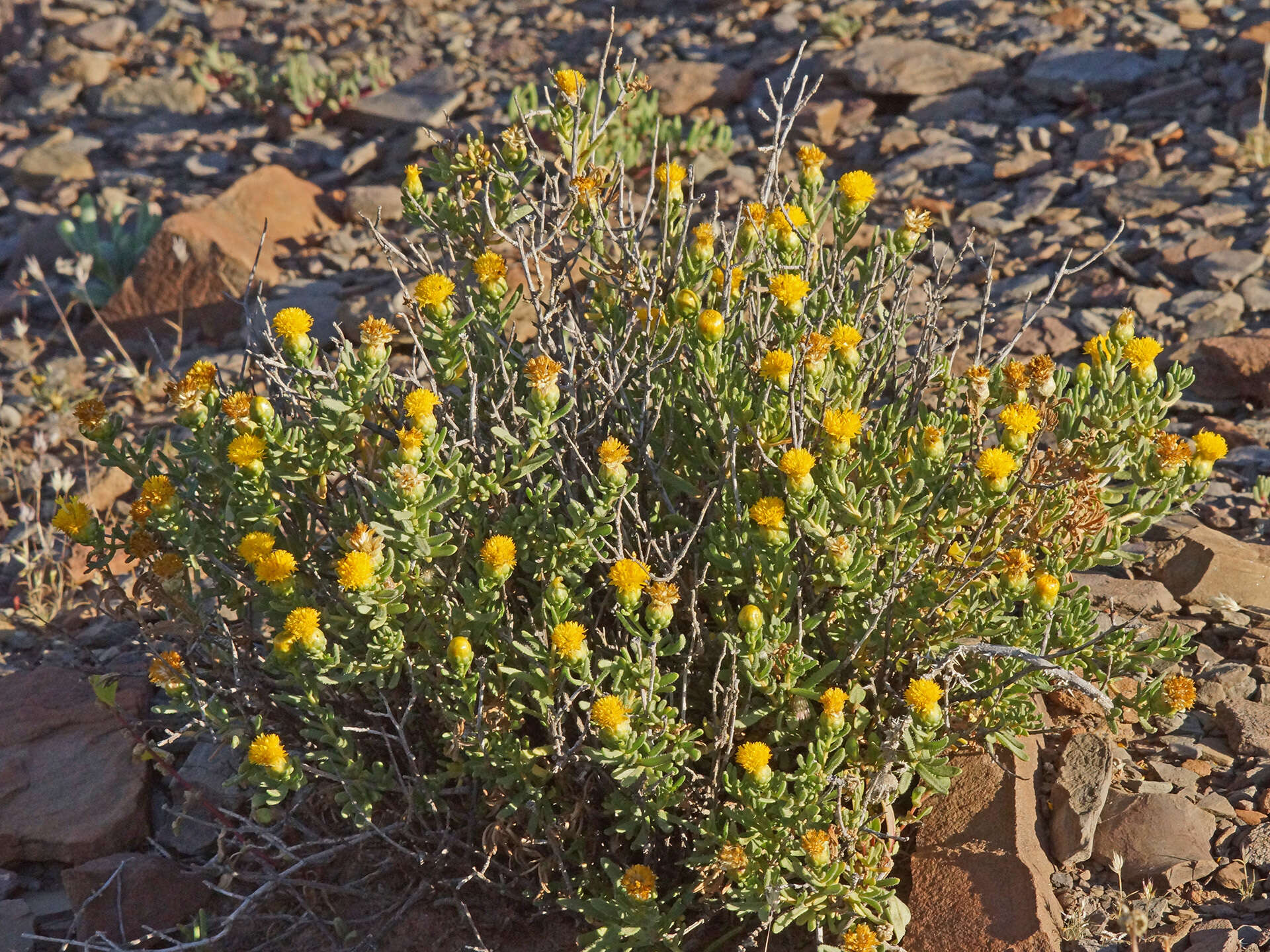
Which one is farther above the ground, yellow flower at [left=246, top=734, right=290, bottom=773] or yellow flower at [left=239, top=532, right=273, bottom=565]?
yellow flower at [left=239, top=532, right=273, bottom=565]

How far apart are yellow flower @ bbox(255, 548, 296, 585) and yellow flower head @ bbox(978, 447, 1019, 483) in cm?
139

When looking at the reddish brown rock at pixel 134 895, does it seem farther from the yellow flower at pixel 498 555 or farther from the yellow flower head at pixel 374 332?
the yellow flower head at pixel 374 332

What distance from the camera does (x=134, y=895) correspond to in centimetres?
294

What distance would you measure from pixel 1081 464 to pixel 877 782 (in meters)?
0.83

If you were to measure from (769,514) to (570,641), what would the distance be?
0.45m

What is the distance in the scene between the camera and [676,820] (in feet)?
7.63

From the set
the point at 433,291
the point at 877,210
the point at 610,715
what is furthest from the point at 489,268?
the point at 877,210

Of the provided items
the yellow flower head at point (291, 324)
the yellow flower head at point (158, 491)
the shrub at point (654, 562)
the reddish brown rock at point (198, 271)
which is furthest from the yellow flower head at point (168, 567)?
the reddish brown rock at point (198, 271)

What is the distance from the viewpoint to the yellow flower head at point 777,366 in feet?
7.86

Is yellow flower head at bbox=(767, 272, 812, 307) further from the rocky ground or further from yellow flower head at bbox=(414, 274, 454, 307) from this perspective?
the rocky ground

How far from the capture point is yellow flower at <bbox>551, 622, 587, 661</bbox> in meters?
2.22

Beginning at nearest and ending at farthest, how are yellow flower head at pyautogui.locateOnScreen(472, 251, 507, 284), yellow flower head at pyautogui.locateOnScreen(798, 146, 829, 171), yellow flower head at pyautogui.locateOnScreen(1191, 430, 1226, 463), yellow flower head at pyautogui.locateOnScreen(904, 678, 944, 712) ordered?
yellow flower head at pyautogui.locateOnScreen(904, 678, 944, 712)
yellow flower head at pyautogui.locateOnScreen(1191, 430, 1226, 463)
yellow flower head at pyautogui.locateOnScreen(472, 251, 507, 284)
yellow flower head at pyautogui.locateOnScreen(798, 146, 829, 171)

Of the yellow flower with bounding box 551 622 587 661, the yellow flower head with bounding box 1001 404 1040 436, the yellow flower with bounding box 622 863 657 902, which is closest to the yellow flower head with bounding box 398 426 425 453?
the yellow flower with bounding box 551 622 587 661

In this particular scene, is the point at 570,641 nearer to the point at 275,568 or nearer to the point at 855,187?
the point at 275,568
